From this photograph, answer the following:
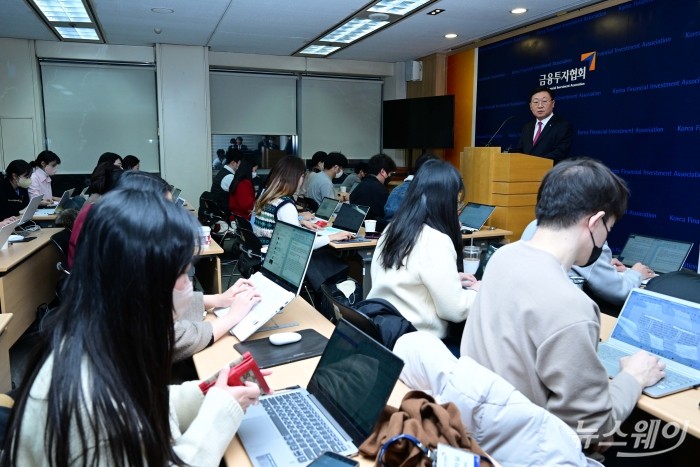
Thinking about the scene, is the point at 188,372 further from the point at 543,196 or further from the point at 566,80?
the point at 566,80

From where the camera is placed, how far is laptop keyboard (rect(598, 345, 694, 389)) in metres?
1.60

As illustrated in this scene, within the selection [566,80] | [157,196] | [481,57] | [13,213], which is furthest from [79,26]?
[157,196]

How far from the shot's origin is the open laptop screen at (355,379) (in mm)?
1200

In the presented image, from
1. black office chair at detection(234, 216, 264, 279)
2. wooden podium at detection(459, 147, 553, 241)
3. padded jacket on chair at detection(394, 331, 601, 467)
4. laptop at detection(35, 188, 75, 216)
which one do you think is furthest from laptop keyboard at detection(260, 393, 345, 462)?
laptop at detection(35, 188, 75, 216)

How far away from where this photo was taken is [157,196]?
39.6 inches

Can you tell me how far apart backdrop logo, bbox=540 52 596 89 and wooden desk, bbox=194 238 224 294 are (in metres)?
4.52

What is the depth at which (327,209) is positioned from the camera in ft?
18.9

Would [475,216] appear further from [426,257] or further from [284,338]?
[284,338]

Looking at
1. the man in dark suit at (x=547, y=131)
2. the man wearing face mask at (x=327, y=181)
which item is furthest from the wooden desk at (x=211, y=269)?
the man in dark suit at (x=547, y=131)

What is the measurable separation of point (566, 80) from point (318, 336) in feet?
17.6

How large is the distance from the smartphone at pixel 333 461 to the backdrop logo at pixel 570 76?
5.86m

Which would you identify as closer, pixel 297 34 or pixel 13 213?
pixel 13 213

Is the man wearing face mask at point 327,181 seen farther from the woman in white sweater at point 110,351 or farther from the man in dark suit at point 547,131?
the woman in white sweater at point 110,351

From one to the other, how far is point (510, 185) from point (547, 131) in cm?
94
